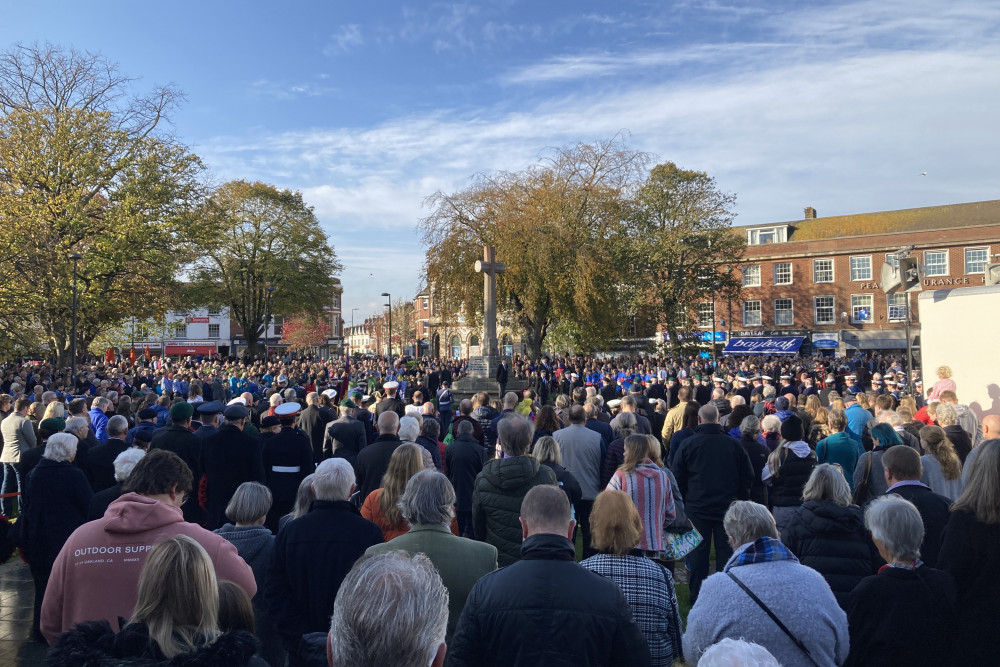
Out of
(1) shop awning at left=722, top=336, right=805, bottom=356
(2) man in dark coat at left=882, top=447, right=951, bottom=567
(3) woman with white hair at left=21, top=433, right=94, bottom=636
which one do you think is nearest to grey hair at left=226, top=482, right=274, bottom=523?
(3) woman with white hair at left=21, top=433, right=94, bottom=636

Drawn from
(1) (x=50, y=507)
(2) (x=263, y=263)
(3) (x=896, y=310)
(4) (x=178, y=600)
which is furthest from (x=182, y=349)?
(4) (x=178, y=600)

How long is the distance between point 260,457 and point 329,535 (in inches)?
126

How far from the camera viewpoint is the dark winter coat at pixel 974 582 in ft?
10.0

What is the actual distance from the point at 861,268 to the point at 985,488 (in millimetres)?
48931

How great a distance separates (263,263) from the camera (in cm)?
4444

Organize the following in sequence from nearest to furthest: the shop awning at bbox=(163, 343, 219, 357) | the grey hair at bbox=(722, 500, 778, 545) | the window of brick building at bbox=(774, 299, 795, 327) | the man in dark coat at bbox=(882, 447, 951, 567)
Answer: the grey hair at bbox=(722, 500, 778, 545) → the man in dark coat at bbox=(882, 447, 951, 567) → the window of brick building at bbox=(774, 299, 795, 327) → the shop awning at bbox=(163, 343, 219, 357)

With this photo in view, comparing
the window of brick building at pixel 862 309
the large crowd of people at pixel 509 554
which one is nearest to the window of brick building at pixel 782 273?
the window of brick building at pixel 862 309

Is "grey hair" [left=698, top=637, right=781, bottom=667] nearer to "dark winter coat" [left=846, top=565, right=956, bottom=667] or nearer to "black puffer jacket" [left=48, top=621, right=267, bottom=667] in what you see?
"black puffer jacket" [left=48, top=621, right=267, bottom=667]

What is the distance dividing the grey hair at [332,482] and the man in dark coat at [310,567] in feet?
0.11

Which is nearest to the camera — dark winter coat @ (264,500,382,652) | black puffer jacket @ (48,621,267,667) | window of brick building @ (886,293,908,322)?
black puffer jacket @ (48,621,267,667)

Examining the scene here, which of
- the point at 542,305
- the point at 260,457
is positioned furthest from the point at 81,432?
the point at 542,305

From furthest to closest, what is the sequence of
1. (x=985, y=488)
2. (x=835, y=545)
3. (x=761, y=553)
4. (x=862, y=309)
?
1. (x=862, y=309)
2. (x=835, y=545)
3. (x=985, y=488)
4. (x=761, y=553)

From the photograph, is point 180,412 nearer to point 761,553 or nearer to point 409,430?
point 409,430

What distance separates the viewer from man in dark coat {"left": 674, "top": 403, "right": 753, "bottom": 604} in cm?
584
